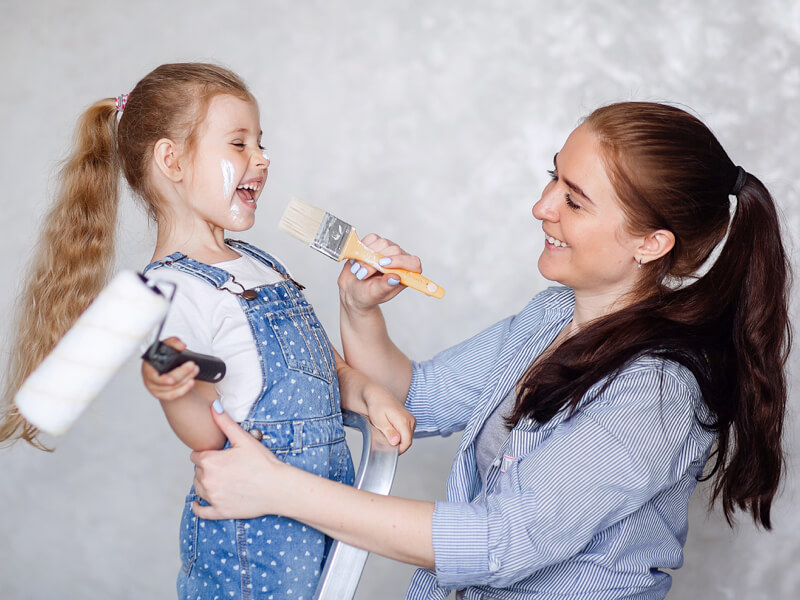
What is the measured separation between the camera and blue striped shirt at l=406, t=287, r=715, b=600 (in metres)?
1.26

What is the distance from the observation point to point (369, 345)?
65.2 inches

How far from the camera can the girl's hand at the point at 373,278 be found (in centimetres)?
146

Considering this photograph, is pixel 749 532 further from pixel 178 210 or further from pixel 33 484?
pixel 33 484

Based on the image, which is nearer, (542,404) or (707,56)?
(542,404)

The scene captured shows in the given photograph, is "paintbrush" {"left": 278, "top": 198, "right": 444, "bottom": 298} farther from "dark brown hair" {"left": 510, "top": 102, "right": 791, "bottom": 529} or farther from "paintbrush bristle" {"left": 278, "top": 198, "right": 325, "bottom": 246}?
"dark brown hair" {"left": 510, "top": 102, "right": 791, "bottom": 529}

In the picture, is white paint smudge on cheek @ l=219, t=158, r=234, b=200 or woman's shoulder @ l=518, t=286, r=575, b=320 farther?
woman's shoulder @ l=518, t=286, r=575, b=320

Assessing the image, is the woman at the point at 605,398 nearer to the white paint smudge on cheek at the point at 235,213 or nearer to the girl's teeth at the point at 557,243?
the girl's teeth at the point at 557,243

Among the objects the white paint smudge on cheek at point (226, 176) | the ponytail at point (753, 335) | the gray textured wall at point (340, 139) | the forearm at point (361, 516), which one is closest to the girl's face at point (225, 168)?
the white paint smudge on cheek at point (226, 176)

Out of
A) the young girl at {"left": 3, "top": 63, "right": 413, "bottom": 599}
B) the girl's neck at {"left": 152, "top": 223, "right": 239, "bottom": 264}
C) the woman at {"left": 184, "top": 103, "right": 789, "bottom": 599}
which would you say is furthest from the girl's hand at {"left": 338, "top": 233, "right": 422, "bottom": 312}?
the girl's neck at {"left": 152, "top": 223, "right": 239, "bottom": 264}

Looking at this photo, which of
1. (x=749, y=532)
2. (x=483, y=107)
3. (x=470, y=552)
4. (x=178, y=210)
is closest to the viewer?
(x=470, y=552)

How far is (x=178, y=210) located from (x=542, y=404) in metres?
0.68

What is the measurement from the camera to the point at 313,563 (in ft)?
4.37

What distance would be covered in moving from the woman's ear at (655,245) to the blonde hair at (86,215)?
0.71 m

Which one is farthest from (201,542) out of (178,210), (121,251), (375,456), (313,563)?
(121,251)
